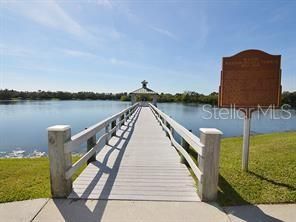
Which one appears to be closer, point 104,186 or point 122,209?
point 122,209

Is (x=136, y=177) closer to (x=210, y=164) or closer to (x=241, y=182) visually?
(x=210, y=164)

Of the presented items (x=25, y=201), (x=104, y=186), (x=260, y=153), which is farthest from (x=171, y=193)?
(x=260, y=153)

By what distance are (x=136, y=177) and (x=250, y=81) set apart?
2885 mm

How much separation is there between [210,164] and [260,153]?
135 inches

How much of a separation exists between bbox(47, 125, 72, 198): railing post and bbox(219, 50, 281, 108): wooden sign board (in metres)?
3.05

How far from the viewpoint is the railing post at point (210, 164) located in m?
3.16

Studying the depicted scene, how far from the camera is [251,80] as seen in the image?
13.9 ft

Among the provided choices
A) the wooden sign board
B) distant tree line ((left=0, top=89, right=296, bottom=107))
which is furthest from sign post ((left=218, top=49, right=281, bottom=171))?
distant tree line ((left=0, top=89, right=296, bottom=107))

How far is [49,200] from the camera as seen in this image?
3.16 metres

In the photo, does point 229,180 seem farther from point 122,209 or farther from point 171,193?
point 122,209

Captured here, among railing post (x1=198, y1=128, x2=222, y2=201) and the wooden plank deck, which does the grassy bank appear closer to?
railing post (x1=198, y1=128, x2=222, y2=201)

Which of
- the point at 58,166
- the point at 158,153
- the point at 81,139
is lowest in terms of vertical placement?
the point at 158,153

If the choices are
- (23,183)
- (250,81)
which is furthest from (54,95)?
(250,81)

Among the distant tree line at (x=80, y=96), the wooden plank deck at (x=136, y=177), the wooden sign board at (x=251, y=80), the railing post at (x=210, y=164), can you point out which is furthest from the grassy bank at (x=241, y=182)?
the distant tree line at (x=80, y=96)
